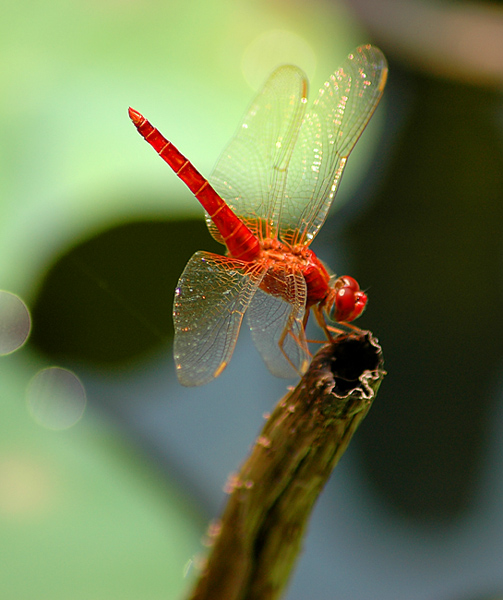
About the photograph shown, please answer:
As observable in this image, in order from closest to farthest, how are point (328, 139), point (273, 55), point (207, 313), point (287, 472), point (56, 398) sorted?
point (287, 472) < point (207, 313) < point (328, 139) < point (56, 398) < point (273, 55)

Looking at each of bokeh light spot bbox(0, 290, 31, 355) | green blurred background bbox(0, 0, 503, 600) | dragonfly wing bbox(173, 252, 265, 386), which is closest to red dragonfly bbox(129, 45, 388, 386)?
dragonfly wing bbox(173, 252, 265, 386)

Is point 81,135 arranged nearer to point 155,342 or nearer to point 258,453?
point 155,342

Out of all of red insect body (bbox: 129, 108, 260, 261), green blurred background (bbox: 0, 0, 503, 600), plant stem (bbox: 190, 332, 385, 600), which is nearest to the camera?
plant stem (bbox: 190, 332, 385, 600)

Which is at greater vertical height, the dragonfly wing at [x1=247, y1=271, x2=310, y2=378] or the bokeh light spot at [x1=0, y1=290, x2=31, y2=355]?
the dragonfly wing at [x1=247, y1=271, x2=310, y2=378]

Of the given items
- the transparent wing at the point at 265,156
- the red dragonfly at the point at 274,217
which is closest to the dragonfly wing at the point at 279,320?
the red dragonfly at the point at 274,217

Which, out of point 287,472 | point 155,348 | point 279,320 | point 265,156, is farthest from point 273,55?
point 287,472

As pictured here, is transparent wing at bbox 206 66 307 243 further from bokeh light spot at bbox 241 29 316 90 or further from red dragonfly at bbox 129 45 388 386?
bokeh light spot at bbox 241 29 316 90

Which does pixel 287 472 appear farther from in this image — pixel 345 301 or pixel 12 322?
pixel 12 322
